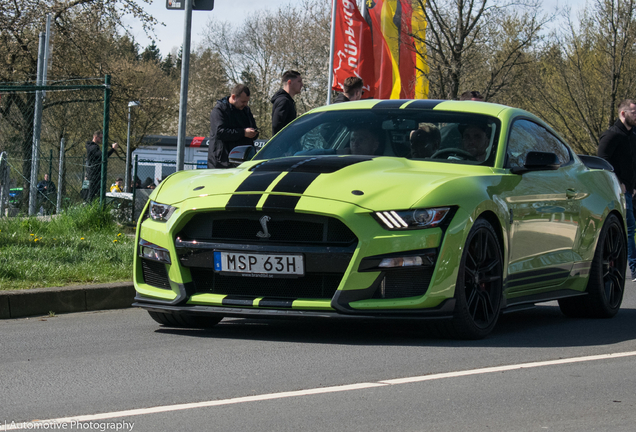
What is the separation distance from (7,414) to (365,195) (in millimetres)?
2493

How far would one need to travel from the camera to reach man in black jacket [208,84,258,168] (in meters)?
11.0

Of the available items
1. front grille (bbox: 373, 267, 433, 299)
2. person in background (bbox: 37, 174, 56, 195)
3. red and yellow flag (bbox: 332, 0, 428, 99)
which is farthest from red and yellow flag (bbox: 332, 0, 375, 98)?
front grille (bbox: 373, 267, 433, 299)

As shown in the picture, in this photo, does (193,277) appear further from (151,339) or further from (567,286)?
(567,286)

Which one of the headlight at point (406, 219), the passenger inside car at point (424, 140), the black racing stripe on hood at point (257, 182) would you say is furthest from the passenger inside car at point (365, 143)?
the headlight at point (406, 219)

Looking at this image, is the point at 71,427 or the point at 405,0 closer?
the point at 71,427

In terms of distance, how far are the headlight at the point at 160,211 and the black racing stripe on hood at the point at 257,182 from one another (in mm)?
490

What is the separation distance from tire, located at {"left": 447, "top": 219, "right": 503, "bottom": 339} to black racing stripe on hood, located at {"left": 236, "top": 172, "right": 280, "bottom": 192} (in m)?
1.26

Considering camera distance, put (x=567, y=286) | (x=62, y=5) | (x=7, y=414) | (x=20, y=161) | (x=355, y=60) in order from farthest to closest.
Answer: (x=62, y=5) → (x=355, y=60) → (x=20, y=161) → (x=567, y=286) → (x=7, y=414)

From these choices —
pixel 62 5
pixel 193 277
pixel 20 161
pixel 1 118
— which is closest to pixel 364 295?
pixel 193 277

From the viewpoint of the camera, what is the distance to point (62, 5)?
31172 mm

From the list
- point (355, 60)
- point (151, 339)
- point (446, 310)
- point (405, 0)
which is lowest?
point (151, 339)

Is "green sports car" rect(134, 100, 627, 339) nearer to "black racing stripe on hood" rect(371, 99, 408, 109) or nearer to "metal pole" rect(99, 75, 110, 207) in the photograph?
"black racing stripe on hood" rect(371, 99, 408, 109)

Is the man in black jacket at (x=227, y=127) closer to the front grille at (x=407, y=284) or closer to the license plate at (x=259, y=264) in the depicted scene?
the license plate at (x=259, y=264)

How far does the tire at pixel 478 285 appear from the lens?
575 centimetres
